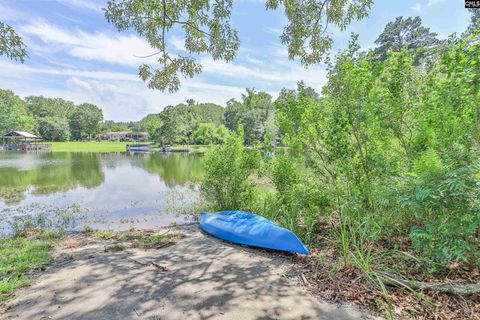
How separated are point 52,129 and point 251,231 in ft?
208

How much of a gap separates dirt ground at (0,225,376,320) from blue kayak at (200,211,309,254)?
7.1 inches

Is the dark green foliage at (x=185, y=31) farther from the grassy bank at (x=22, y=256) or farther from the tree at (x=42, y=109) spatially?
the tree at (x=42, y=109)

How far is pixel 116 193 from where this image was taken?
Answer: 10781 mm

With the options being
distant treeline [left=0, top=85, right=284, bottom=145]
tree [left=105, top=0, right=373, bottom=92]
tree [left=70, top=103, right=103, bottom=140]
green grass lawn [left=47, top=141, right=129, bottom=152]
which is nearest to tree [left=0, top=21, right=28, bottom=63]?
tree [left=105, top=0, right=373, bottom=92]

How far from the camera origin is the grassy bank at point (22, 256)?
3.01 m

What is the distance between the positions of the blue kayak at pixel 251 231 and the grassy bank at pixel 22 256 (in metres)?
2.70

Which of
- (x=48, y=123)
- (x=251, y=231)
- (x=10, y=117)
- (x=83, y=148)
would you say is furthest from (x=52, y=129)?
(x=251, y=231)

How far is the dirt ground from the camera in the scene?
7.74ft

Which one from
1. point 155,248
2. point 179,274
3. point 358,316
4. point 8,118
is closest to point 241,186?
point 155,248

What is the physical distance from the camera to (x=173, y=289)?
2789mm

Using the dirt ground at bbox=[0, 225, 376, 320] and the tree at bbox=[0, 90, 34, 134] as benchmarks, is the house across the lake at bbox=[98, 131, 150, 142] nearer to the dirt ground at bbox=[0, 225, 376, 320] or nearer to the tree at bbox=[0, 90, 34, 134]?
the tree at bbox=[0, 90, 34, 134]

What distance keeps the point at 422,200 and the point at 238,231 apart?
291 centimetres

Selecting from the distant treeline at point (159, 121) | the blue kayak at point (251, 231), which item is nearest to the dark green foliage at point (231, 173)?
the blue kayak at point (251, 231)

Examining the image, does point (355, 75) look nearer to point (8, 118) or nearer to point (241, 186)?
point (241, 186)
